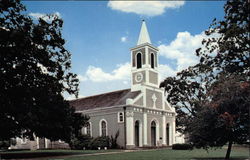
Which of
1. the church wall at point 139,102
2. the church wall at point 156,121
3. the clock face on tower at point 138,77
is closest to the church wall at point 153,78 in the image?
the clock face on tower at point 138,77

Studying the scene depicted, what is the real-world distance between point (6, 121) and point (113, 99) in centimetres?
2184

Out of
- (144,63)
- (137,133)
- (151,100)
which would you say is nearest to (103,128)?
(137,133)

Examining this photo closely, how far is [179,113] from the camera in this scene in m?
47.5

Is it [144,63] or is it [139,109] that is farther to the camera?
[144,63]

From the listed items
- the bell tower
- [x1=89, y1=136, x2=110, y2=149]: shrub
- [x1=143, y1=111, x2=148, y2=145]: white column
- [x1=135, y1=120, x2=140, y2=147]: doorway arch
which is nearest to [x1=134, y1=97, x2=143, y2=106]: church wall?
[x1=143, y1=111, x2=148, y2=145]: white column

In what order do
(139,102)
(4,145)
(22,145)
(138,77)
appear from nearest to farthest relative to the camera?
(139,102) → (138,77) → (4,145) → (22,145)

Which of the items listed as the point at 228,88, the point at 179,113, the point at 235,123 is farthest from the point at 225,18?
the point at 179,113

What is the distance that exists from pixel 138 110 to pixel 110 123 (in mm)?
4035

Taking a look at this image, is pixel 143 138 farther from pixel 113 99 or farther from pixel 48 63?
pixel 48 63

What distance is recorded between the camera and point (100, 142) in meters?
35.2

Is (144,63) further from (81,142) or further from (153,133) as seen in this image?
(81,142)

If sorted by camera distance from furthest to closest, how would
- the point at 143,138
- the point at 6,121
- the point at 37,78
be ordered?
the point at 143,138
the point at 6,121
the point at 37,78

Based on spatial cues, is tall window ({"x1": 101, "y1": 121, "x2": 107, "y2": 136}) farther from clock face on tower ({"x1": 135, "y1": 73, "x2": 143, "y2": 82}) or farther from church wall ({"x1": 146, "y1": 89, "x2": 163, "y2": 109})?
clock face on tower ({"x1": 135, "y1": 73, "x2": 143, "y2": 82})

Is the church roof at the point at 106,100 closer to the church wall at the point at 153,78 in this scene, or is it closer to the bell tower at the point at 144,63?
the bell tower at the point at 144,63
